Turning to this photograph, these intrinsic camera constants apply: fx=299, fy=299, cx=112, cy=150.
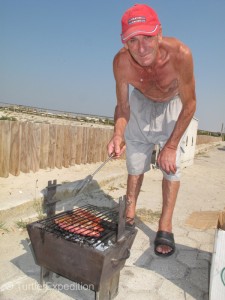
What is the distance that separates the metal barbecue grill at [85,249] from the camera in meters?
2.04

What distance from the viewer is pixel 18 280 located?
2541mm

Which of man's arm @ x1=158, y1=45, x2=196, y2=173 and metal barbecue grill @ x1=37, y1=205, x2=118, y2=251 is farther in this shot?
man's arm @ x1=158, y1=45, x2=196, y2=173

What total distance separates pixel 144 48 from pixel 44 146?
3.96m

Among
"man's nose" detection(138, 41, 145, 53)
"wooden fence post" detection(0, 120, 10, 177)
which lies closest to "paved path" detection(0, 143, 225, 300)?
"wooden fence post" detection(0, 120, 10, 177)

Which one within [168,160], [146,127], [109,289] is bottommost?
[109,289]

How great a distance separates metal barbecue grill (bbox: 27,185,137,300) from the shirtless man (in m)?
0.82

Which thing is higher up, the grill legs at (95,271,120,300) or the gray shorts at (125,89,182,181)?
the gray shorts at (125,89,182,181)

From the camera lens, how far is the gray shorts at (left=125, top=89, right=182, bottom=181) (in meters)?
3.34

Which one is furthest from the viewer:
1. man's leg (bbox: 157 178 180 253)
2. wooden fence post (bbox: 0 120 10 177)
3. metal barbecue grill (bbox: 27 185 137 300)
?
wooden fence post (bbox: 0 120 10 177)

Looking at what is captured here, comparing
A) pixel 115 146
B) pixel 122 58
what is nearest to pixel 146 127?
pixel 115 146

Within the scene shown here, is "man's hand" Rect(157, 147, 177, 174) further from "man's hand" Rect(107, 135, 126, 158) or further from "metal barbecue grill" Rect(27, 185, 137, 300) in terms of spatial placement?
"metal barbecue grill" Rect(27, 185, 137, 300)

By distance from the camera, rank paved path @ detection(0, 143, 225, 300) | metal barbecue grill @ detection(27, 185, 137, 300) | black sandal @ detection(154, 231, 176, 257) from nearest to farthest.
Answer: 1. metal barbecue grill @ detection(27, 185, 137, 300)
2. paved path @ detection(0, 143, 225, 300)
3. black sandal @ detection(154, 231, 176, 257)

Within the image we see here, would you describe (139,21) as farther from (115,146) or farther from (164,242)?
(164,242)

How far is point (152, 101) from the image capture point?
3.45 meters
